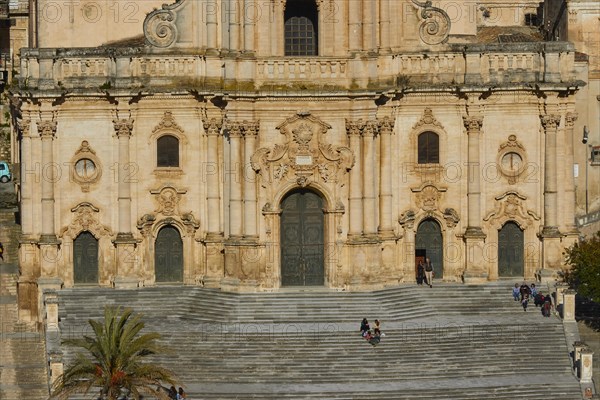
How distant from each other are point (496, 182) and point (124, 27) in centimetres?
1717

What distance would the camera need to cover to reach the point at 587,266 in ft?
256

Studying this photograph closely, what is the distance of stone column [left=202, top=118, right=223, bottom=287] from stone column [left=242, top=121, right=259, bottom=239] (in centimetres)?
146

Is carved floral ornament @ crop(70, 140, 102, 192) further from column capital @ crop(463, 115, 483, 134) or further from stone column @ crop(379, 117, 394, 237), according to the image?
column capital @ crop(463, 115, 483, 134)

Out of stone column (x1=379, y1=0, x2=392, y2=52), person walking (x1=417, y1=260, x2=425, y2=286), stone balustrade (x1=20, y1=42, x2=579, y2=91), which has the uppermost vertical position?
stone column (x1=379, y1=0, x2=392, y2=52)

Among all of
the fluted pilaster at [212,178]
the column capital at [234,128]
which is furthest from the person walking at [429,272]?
the column capital at [234,128]

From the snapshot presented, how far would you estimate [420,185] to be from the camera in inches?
3248

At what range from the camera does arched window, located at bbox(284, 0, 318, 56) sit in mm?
82500

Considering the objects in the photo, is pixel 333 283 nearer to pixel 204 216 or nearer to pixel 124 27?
pixel 204 216

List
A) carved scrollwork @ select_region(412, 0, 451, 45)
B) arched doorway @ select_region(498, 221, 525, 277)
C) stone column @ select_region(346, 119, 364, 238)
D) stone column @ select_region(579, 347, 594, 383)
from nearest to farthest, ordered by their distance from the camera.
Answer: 1. stone column @ select_region(579, 347, 594, 383)
2. stone column @ select_region(346, 119, 364, 238)
3. carved scrollwork @ select_region(412, 0, 451, 45)
4. arched doorway @ select_region(498, 221, 525, 277)

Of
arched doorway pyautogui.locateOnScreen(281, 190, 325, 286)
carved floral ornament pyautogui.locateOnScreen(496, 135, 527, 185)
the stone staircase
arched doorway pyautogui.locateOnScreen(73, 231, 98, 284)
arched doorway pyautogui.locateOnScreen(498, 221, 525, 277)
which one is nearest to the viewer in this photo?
the stone staircase

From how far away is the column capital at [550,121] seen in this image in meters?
82.4

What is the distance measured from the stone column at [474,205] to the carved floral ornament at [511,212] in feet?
2.26

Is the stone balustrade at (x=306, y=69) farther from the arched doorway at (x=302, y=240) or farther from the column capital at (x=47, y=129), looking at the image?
the arched doorway at (x=302, y=240)

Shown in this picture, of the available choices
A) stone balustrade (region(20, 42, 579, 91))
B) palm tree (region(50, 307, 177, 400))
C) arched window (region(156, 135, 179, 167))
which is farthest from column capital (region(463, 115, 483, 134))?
palm tree (region(50, 307, 177, 400))
